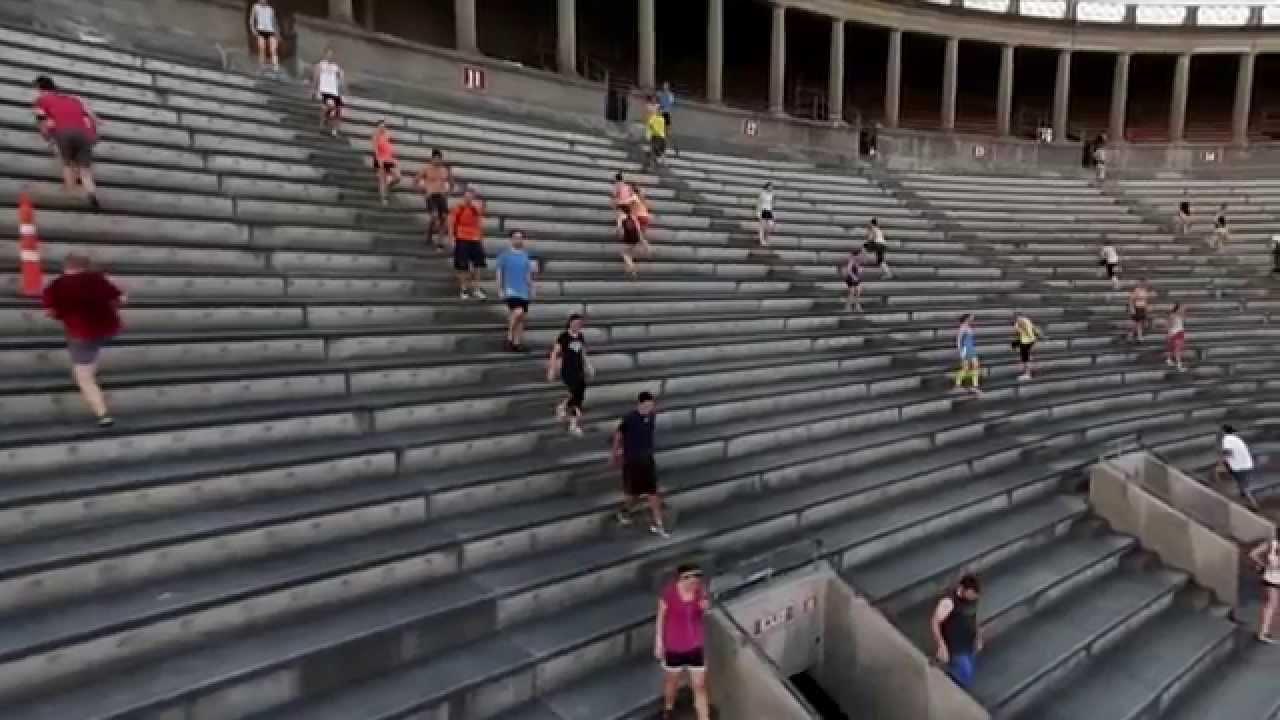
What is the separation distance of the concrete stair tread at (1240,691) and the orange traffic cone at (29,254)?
1108 centimetres

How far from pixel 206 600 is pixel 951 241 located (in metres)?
21.2

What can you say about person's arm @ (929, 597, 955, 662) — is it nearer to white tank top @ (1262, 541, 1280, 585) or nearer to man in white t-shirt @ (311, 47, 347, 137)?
white tank top @ (1262, 541, 1280, 585)

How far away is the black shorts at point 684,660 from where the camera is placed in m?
6.32

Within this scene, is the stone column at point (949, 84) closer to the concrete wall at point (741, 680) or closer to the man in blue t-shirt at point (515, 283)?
the man in blue t-shirt at point (515, 283)

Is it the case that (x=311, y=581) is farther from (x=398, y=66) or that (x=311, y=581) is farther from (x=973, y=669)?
(x=398, y=66)

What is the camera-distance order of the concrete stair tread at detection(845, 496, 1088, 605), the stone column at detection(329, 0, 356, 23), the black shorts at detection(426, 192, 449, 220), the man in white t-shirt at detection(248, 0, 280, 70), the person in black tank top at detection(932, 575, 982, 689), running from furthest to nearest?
the stone column at detection(329, 0, 356, 23) < the man in white t-shirt at detection(248, 0, 280, 70) < the black shorts at detection(426, 192, 449, 220) < the concrete stair tread at detection(845, 496, 1088, 605) < the person in black tank top at detection(932, 575, 982, 689)

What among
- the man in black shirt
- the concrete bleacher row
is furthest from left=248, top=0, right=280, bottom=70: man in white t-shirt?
the man in black shirt

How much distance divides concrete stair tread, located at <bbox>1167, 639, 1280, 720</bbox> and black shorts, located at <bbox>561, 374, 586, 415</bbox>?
638 centimetres

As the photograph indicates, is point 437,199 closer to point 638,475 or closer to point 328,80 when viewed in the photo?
point 328,80

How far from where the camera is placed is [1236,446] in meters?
13.3

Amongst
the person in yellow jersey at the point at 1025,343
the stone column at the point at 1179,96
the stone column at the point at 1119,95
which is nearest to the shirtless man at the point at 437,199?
the person in yellow jersey at the point at 1025,343

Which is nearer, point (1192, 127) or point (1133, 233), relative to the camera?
point (1133, 233)

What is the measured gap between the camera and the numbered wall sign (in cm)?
2120

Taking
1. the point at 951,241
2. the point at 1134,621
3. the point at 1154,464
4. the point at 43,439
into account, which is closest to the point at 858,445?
the point at 1134,621
